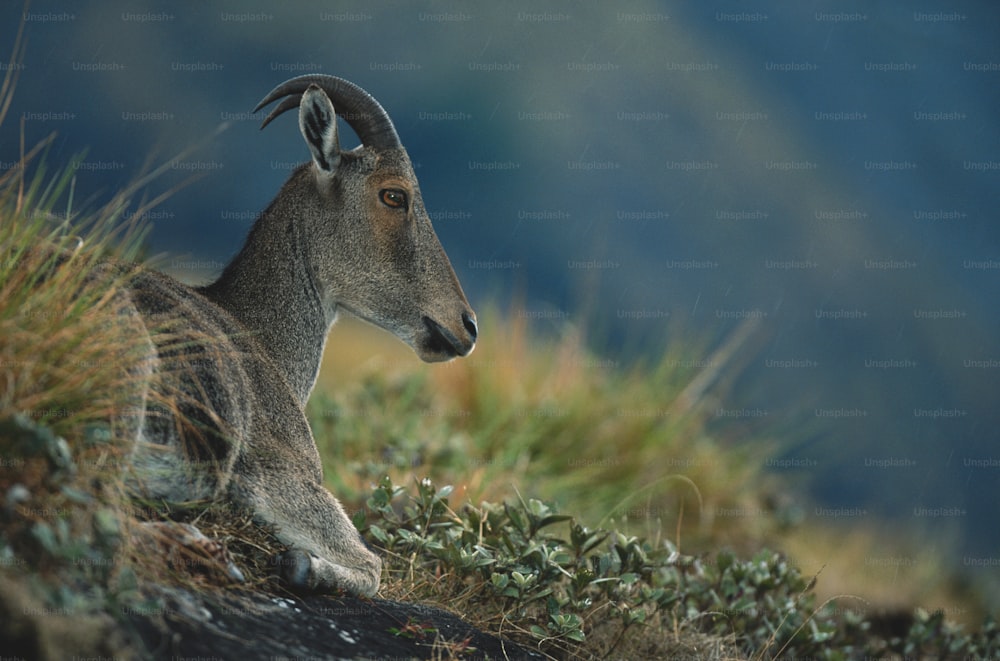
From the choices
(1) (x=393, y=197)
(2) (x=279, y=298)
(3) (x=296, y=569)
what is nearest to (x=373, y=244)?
(1) (x=393, y=197)

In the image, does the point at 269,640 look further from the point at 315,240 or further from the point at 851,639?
the point at 851,639

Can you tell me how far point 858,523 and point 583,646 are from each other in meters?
9.13

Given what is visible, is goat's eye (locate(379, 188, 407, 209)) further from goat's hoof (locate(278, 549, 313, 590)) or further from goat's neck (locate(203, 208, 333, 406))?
goat's hoof (locate(278, 549, 313, 590))

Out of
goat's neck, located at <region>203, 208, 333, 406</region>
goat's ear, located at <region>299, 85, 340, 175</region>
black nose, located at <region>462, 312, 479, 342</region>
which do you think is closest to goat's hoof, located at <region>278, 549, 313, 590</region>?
goat's neck, located at <region>203, 208, 333, 406</region>

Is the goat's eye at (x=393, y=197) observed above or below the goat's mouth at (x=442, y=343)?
above

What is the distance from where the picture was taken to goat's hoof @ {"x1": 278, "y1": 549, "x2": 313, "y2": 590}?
471cm

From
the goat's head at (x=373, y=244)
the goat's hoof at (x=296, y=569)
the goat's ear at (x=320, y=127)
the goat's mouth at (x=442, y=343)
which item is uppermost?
the goat's ear at (x=320, y=127)

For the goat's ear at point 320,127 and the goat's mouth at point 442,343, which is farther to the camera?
the goat's mouth at point 442,343

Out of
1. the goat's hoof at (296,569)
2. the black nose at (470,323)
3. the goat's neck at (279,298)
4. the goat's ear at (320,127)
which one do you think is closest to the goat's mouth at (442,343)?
the black nose at (470,323)

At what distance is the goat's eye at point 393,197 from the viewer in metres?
6.04

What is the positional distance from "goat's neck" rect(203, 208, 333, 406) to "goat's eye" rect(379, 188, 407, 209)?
57cm

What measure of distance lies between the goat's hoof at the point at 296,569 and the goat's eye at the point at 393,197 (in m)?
2.22

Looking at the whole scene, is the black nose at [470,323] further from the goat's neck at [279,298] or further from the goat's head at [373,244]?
the goat's neck at [279,298]

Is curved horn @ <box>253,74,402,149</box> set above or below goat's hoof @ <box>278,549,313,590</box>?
above
